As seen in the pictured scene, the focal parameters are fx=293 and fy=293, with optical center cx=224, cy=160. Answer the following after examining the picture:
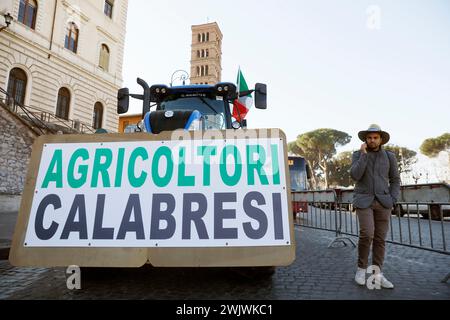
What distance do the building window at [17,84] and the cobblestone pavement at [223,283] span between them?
15.6 meters

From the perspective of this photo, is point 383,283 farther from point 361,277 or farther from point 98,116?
point 98,116

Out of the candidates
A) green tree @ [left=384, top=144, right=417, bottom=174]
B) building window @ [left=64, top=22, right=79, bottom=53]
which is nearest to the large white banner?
building window @ [left=64, top=22, right=79, bottom=53]

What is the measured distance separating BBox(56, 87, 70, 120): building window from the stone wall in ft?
22.9

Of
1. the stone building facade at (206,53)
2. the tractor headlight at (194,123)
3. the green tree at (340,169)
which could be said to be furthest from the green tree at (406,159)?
the tractor headlight at (194,123)

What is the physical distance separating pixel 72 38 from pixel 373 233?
22719mm

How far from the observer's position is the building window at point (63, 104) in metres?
18.7

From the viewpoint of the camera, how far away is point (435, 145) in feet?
146

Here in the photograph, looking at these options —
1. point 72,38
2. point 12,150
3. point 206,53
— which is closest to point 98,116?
point 72,38

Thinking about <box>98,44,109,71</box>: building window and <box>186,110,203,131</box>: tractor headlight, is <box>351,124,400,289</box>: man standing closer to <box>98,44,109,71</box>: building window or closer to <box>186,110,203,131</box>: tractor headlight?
<box>186,110,203,131</box>: tractor headlight

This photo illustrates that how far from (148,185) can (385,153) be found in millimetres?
2730

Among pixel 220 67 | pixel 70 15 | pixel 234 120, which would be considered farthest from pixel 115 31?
pixel 220 67

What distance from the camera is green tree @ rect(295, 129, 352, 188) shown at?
4941cm
